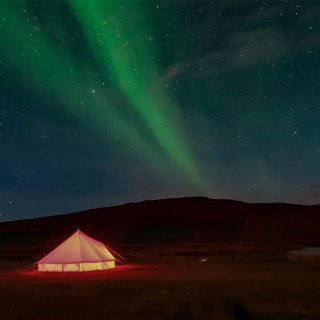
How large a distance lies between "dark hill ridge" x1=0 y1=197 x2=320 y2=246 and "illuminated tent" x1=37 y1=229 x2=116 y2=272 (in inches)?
804

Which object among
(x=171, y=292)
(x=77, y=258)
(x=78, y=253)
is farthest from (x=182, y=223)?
(x=171, y=292)

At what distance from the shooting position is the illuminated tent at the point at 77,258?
19.6m

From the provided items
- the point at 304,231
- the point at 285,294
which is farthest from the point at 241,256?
the point at 304,231

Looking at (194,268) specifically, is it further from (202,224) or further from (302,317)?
(202,224)

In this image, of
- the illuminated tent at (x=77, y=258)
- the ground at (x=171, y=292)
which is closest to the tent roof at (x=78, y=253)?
the illuminated tent at (x=77, y=258)

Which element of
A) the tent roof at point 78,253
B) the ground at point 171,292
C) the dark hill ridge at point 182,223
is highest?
the dark hill ridge at point 182,223

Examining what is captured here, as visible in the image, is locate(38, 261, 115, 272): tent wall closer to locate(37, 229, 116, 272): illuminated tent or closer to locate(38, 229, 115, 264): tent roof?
locate(37, 229, 116, 272): illuminated tent

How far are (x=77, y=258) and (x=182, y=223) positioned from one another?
34069 mm

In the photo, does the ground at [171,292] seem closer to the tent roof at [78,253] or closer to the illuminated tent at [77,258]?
the illuminated tent at [77,258]

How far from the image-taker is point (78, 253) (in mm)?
19875

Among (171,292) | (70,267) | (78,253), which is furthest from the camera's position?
(78,253)

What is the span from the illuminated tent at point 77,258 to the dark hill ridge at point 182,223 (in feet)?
67.0

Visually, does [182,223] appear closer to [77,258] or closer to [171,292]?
[77,258]

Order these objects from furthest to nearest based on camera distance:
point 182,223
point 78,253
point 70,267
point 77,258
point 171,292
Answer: point 182,223 → point 78,253 → point 77,258 → point 70,267 → point 171,292
